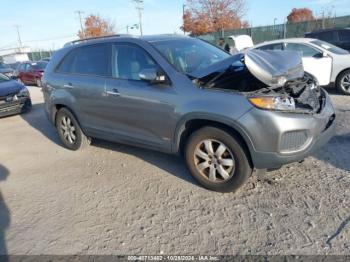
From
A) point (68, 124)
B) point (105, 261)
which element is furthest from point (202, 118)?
point (68, 124)

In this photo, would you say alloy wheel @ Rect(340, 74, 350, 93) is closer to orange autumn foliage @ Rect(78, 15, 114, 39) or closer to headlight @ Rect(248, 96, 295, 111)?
headlight @ Rect(248, 96, 295, 111)

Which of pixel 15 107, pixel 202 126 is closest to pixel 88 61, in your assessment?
pixel 202 126

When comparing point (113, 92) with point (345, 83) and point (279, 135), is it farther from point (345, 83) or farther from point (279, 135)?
point (345, 83)

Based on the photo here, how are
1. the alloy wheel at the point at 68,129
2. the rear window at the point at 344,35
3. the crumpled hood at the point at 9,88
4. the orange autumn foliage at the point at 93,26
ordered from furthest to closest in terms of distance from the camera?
the orange autumn foliage at the point at 93,26 < the rear window at the point at 344,35 < the crumpled hood at the point at 9,88 < the alloy wheel at the point at 68,129

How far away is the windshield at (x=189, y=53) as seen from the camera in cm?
411

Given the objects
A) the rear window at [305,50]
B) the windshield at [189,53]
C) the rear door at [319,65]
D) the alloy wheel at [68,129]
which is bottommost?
the alloy wheel at [68,129]

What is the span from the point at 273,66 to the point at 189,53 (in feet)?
4.11

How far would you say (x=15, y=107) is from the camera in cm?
930

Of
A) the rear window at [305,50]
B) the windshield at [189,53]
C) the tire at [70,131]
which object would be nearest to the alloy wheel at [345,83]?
the rear window at [305,50]

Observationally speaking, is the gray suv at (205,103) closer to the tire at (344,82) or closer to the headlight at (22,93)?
the tire at (344,82)

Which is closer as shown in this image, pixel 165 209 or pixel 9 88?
pixel 165 209

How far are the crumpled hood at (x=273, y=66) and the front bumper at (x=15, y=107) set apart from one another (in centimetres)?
773

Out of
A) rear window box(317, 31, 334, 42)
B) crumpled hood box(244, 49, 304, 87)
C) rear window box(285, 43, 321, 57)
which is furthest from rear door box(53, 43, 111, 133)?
rear window box(317, 31, 334, 42)

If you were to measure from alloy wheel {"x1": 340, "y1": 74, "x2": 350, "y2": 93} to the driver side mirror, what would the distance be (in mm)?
6045
